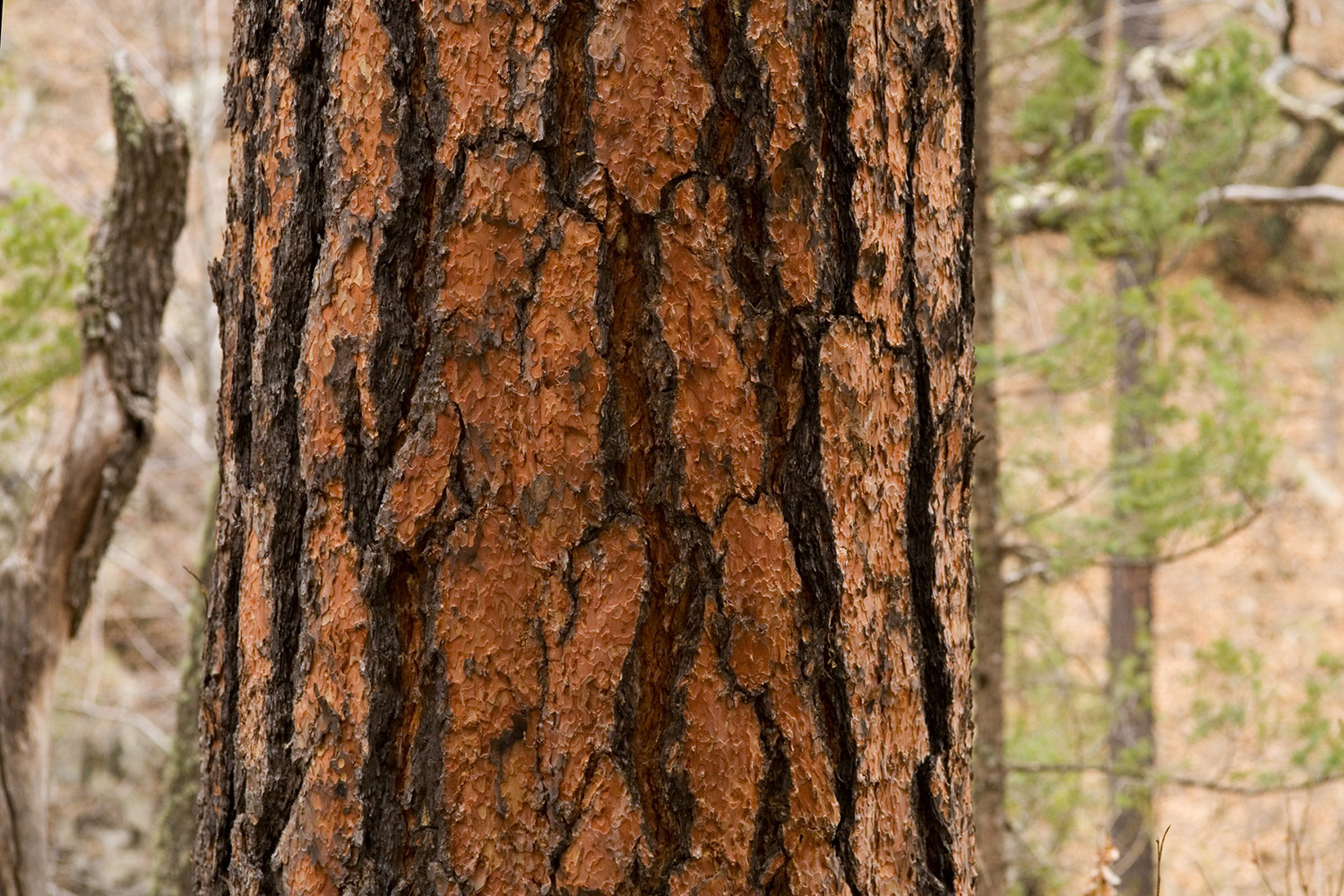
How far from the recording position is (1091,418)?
305 inches

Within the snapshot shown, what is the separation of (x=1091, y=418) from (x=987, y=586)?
3760 millimetres

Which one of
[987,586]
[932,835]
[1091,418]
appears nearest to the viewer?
[932,835]

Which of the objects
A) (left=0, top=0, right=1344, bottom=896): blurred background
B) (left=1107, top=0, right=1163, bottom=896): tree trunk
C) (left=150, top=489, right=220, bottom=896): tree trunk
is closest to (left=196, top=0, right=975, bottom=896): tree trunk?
(left=0, top=0, right=1344, bottom=896): blurred background

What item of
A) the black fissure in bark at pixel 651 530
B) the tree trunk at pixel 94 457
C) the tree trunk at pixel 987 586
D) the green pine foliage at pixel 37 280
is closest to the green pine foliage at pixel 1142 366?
the tree trunk at pixel 987 586

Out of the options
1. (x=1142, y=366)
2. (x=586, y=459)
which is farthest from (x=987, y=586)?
(x=586, y=459)

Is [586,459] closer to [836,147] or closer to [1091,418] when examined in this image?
[836,147]

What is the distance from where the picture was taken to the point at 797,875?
0.99 meters

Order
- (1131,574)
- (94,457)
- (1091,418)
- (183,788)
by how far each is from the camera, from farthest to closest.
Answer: (1131,574) → (1091,418) → (183,788) → (94,457)

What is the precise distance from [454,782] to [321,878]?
6.0 inches

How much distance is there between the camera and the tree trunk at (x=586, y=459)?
38.1 inches

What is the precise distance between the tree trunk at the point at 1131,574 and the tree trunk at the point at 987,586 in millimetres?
481

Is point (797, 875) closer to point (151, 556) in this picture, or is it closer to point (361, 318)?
point (361, 318)

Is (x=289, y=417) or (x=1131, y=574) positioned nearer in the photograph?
(x=289, y=417)

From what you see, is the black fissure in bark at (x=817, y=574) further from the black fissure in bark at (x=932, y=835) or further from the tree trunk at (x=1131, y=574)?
the tree trunk at (x=1131, y=574)
